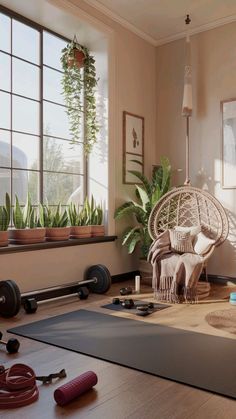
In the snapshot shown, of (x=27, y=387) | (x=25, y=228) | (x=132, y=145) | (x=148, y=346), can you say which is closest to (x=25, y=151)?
(x=25, y=228)

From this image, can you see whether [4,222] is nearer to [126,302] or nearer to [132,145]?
[126,302]

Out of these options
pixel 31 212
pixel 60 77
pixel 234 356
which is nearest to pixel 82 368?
pixel 234 356

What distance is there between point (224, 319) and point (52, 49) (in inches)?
129

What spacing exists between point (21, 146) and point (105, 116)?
3.60ft

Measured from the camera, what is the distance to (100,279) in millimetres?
3893

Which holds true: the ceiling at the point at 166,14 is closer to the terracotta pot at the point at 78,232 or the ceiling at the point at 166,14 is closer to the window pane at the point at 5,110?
the window pane at the point at 5,110

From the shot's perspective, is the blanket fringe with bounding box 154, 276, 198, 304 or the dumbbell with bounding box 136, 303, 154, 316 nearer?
the dumbbell with bounding box 136, 303, 154, 316

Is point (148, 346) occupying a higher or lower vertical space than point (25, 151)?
lower

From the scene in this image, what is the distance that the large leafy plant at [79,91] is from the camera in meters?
4.21

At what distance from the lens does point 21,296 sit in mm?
3156

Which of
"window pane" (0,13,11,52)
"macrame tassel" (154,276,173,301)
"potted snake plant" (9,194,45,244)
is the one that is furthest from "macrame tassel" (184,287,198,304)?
"window pane" (0,13,11,52)

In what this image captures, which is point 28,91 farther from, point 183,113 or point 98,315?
point 98,315

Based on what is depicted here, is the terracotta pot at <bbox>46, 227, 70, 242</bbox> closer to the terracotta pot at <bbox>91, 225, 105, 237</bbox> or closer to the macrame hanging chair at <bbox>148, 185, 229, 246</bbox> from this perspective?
the terracotta pot at <bbox>91, 225, 105, 237</bbox>

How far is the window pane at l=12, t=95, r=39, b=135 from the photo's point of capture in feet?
12.5
